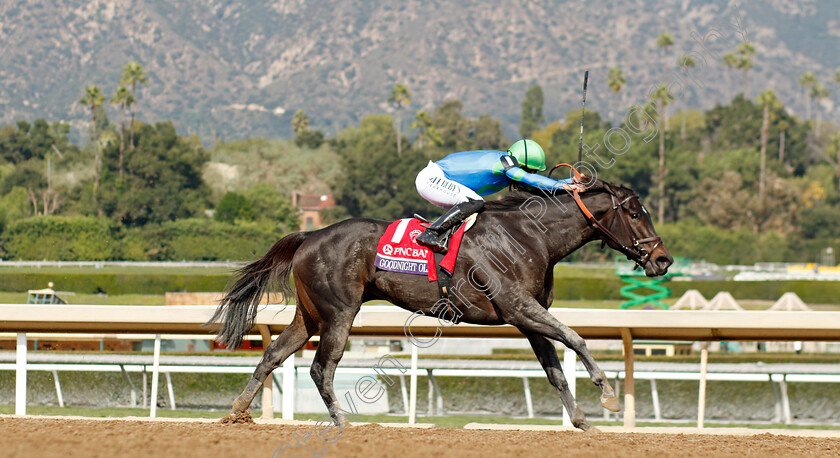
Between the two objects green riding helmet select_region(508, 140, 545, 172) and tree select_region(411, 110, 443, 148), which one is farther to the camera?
tree select_region(411, 110, 443, 148)

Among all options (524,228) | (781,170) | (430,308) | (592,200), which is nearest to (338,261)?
(430,308)

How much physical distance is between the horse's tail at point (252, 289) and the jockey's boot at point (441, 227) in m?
0.83

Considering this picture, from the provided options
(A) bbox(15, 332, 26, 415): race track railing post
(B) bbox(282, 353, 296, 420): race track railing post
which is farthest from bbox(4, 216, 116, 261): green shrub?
(B) bbox(282, 353, 296, 420): race track railing post

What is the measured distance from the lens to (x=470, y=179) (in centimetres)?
582

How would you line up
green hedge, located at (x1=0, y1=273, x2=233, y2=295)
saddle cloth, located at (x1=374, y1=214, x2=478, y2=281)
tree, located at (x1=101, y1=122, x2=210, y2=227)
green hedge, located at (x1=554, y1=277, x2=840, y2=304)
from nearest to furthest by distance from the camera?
1. saddle cloth, located at (x1=374, y1=214, x2=478, y2=281)
2. green hedge, located at (x1=0, y1=273, x2=233, y2=295)
3. green hedge, located at (x1=554, y1=277, x2=840, y2=304)
4. tree, located at (x1=101, y1=122, x2=210, y2=227)

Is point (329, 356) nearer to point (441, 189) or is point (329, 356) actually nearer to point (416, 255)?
point (416, 255)

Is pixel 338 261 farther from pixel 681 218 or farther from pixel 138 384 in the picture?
pixel 681 218

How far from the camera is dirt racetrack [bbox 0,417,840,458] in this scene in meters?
4.47

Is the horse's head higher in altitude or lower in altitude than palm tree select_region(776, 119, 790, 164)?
lower

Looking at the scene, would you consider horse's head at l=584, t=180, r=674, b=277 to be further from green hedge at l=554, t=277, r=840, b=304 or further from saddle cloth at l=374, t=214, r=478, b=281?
green hedge at l=554, t=277, r=840, b=304

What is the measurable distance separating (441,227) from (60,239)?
41.1m

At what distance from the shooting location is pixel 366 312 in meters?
6.19

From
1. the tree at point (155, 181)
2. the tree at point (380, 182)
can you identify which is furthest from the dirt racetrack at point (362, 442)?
the tree at point (380, 182)

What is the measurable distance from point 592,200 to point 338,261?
5.07ft
